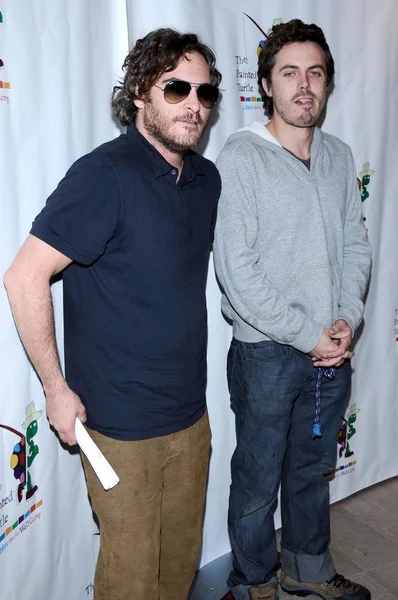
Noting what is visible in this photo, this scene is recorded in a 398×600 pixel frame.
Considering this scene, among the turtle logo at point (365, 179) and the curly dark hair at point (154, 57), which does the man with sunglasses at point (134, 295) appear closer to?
the curly dark hair at point (154, 57)

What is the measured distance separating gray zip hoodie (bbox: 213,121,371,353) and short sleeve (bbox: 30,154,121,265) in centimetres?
58

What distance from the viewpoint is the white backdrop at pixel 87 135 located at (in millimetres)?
2070

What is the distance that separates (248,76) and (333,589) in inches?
77.8

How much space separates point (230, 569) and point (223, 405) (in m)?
0.69

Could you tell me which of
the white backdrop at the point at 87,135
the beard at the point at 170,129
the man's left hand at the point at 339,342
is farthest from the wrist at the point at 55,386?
the man's left hand at the point at 339,342

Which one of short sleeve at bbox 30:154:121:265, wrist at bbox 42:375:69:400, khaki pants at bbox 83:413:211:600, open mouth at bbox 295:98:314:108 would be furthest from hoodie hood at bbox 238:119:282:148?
wrist at bbox 42:375:69:400

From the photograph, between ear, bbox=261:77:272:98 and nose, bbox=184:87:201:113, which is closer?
nose, bbox=184:87:201:113

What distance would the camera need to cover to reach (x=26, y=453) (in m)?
2.21

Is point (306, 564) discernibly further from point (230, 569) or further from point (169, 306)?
point (169, 306)

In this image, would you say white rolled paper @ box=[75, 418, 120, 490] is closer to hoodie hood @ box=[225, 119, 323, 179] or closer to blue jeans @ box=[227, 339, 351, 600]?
blue jeans @ box=[227, 339, 351, 600]

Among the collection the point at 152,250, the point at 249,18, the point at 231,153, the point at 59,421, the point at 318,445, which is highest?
the point at 249,18

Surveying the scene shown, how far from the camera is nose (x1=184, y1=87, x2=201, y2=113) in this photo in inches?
77.7

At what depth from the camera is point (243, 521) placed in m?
2.57

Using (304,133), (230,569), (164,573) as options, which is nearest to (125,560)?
(164,573)
